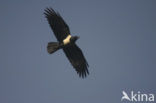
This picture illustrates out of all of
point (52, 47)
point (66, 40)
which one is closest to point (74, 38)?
point (66, 40)

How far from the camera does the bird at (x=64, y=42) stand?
23328mm

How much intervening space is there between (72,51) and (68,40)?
0.75 m

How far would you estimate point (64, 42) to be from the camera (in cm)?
2341

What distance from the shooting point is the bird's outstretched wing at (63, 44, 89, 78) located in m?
23.9

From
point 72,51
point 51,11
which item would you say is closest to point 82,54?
point 72,51

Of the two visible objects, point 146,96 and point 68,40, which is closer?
point 68,40

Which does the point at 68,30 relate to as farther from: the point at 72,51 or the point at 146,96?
the point at 146,96

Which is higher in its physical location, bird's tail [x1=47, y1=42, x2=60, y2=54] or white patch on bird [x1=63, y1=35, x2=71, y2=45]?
white patch on bird [x1=63, y1=35, x2=71, y2=45]

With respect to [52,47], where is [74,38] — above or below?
above

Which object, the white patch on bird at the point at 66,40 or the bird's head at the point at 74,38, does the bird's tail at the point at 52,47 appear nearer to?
the white patch on bird at the point at 66,40

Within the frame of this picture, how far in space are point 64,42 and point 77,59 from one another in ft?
3.56

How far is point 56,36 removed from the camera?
2353 centimetres

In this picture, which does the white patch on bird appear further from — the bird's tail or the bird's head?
the bird's tail

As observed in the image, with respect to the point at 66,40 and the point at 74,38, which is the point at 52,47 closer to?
the point at 66,40
